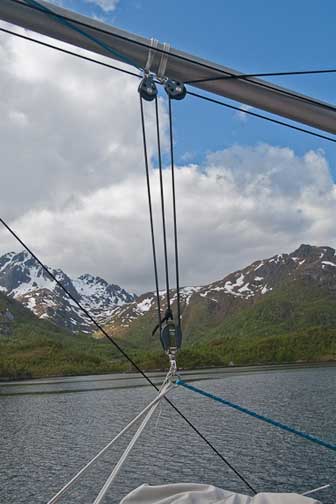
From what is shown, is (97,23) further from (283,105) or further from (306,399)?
(306,399)

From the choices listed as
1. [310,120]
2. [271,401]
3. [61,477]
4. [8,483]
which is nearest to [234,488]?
[61,477]

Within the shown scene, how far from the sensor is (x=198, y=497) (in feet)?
19.6

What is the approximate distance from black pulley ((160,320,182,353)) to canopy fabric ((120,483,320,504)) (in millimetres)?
1754

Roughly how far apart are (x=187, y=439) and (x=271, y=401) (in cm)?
2721

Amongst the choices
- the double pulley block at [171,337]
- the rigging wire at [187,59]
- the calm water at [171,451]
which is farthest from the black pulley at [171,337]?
the rigging wire at [187,59]

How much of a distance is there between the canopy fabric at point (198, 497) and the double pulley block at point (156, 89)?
493cm

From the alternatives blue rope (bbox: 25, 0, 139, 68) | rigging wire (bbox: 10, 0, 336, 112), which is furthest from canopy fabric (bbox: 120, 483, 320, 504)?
blue rope (bbox: 25, 0, 139, 68)

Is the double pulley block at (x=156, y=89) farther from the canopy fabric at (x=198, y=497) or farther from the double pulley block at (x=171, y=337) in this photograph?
the canopy fabric at (x=198, y=497)

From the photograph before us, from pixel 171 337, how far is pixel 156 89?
317 centimetres

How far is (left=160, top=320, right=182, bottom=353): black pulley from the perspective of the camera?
621cm

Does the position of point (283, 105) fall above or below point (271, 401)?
above

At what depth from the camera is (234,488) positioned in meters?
22.1

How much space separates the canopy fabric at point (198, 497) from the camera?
217 inches

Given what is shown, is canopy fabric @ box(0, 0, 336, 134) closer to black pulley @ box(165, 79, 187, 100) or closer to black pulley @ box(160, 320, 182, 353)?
black pulley @ box(165, 79, 187, 100)
